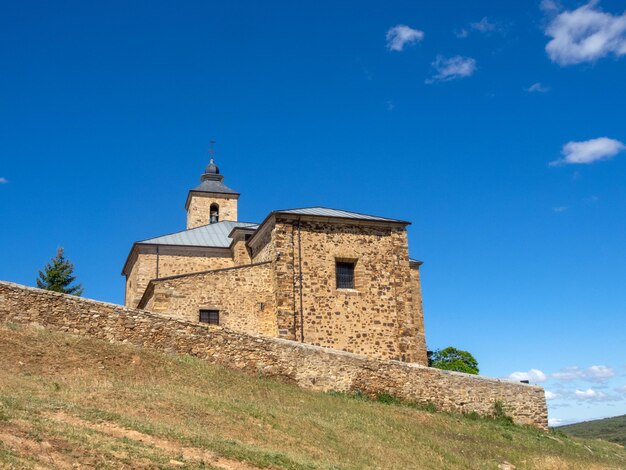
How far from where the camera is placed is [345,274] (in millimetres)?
22500

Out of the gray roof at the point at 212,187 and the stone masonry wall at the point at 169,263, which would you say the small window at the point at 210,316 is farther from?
the gray roof at the point at 212,187

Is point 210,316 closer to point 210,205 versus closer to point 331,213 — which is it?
point 331,213

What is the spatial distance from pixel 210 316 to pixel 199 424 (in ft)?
31.7

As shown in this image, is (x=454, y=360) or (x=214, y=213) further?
(x=214, y=213)

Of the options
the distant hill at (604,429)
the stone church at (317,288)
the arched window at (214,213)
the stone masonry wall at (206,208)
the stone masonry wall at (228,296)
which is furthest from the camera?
the distant hill at (604,429)

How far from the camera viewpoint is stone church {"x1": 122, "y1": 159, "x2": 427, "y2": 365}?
20922 mm

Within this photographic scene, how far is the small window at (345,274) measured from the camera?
22328 mm

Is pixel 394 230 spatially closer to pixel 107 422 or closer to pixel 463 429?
pixel 463 429

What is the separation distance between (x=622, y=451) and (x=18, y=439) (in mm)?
18848

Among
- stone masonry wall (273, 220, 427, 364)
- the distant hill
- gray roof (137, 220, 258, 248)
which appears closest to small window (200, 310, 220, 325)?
stone masonry wall (273, 220, 427, 364)

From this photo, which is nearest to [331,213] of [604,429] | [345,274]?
[345,274]

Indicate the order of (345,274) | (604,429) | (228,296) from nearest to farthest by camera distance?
(228,296)
(345,274)
(604,429)

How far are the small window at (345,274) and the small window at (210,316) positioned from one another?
4.29 m

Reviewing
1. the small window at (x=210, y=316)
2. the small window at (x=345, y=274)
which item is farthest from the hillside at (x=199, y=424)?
the small window at (x=345, y=274)
